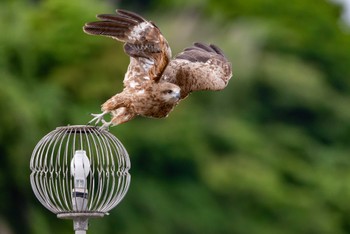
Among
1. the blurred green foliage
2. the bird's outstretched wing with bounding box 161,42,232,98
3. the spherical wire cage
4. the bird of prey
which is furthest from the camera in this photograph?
the blurred green foliage

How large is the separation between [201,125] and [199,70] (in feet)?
87.3

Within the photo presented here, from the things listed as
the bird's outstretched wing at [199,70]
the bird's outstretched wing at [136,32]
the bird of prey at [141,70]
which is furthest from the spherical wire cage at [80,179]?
the bird's outstretched wing at [199,70]

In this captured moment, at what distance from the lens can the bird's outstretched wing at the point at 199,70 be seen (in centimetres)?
1834

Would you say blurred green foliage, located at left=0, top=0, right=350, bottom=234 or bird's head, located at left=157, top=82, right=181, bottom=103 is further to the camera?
blurred green foliage, located at left=0, top=0, right=350, bottom=234

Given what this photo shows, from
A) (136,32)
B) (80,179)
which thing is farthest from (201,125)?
(80,179)

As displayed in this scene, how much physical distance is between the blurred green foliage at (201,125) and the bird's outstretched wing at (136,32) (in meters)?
15.7

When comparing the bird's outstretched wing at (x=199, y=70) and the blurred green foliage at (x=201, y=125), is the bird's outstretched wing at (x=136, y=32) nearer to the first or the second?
the bird's outstretched wing at (x=199, y=70)

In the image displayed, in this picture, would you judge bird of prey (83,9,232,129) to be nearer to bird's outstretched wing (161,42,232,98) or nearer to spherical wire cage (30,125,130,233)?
bird's outstretched wing (161,42,232,98)

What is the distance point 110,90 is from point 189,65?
69.0 feet

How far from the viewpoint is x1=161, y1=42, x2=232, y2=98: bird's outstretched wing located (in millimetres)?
18344

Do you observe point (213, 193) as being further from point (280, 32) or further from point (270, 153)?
point (280, 32)

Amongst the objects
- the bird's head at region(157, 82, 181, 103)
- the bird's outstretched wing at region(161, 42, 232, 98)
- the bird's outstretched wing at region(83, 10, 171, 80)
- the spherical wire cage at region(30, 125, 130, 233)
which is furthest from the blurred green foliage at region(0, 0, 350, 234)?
the spherical wire cage at region(30, 125, 130, 233)

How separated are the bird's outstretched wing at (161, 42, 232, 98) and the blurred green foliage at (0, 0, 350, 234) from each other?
13805 millimetres

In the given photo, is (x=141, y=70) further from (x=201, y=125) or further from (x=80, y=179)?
(x=201, y=125)
